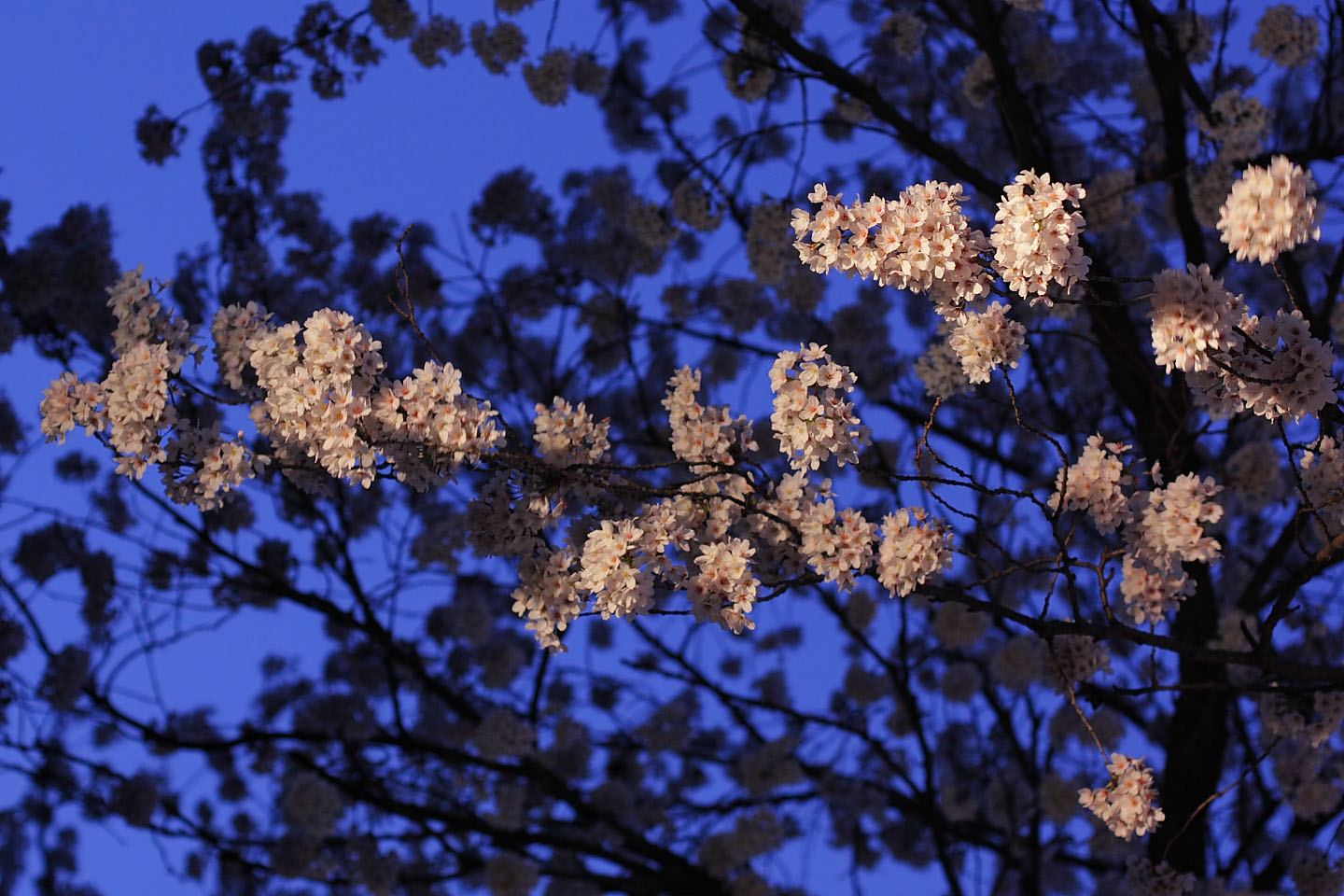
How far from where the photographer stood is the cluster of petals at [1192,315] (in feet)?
8.79

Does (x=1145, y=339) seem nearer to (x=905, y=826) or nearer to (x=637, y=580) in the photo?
(x=905, y=826)

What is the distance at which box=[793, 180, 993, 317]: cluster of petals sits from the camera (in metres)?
2.89

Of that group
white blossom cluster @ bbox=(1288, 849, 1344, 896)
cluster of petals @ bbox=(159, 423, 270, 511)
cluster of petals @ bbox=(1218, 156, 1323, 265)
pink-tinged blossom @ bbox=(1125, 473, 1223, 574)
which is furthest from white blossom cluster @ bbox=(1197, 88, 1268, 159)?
cluster of petals @ bbox=(159, 423, 270, 511)

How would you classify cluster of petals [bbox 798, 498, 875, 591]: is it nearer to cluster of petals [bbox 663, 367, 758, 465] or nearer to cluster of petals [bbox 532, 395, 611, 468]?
cluster of petals [bbox 663, 367, 758, 465]

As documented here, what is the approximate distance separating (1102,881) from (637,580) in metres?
5.13

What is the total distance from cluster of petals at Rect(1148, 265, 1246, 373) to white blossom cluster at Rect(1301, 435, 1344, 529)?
1.08 m

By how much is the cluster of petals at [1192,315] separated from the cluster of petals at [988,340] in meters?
0.43

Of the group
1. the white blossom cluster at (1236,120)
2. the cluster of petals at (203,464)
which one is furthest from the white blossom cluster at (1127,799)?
the white blossom cluster at (1236,120)

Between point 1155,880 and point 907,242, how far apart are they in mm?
2566

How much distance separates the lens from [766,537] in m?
3.59

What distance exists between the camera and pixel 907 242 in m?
2.91

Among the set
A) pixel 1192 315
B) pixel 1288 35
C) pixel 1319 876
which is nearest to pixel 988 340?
pixel 1192 315

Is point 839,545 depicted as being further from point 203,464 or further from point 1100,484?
point 203,464

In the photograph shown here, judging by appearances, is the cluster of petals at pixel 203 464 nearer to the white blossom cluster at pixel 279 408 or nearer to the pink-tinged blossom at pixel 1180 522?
the white blossom cluster at pixel 279 408
